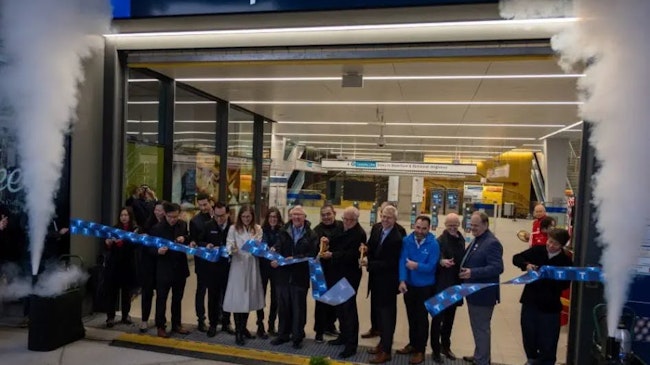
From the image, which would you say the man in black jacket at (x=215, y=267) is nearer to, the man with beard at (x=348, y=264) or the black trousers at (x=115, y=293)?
the black trousers at (x=115, y=293)

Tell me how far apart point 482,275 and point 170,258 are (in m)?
3.38

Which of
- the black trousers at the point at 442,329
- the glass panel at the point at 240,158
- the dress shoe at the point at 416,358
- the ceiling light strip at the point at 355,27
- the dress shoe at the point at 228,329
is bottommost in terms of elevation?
the dress shoe at the point at 228,329

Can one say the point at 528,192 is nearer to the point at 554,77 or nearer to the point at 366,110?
the point at 366,110

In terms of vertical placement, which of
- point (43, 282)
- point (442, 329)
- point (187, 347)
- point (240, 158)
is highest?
point (240, 158)

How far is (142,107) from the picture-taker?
734cm

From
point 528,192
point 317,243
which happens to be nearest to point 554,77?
point 317,243

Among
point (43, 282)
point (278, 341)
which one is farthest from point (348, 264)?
point (43, 282)

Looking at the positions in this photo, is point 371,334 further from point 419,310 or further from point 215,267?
point 215,267

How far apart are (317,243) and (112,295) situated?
107 inches

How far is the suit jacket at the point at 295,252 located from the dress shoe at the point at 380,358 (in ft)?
3.37

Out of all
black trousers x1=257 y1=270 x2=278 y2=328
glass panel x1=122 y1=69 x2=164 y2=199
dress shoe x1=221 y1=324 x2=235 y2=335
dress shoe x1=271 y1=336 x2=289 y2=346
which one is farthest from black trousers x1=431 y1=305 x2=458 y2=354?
glass panel x1=122 y1=69 x2=164 y2=199

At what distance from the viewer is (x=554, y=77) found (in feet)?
21.4

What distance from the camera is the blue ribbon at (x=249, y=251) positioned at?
455 centimetres

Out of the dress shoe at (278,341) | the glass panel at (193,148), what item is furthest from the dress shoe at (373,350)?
the glass panel at (193,148)
